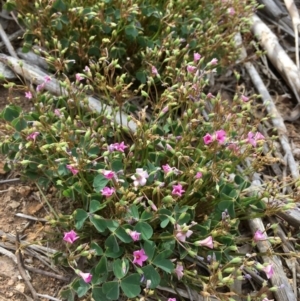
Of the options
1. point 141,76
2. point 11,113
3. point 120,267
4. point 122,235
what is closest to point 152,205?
point 122,235

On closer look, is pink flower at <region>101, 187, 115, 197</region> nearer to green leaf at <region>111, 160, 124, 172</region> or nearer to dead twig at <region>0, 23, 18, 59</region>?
green leaf at <region>111, 160, 124, 172</region>

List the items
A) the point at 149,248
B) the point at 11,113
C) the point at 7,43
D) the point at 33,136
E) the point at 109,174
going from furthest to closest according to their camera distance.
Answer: the point at 7,43, the point at 11,113, the point at 33,136, the point at 149,248, the point at 109,174

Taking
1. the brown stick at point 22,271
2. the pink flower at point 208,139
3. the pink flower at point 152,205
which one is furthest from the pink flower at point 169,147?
the brown stick at point 22,271

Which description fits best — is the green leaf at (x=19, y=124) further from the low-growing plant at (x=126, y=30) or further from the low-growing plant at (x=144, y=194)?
the low-growing plant at (x=126, y=30)

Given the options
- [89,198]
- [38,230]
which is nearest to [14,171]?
[38,230]

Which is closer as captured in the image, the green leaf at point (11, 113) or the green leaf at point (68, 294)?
the green leaf at point (68, 294)

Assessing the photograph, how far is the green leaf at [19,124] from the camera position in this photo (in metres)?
2.17

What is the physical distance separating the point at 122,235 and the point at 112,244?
0.08m

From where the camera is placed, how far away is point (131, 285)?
1.91 m

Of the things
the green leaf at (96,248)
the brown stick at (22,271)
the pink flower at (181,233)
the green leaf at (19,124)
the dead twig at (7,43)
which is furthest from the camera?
the dead twig at (7,43)

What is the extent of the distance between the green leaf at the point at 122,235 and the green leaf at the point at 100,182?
0.17 meters

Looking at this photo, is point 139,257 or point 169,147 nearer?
point 139,257

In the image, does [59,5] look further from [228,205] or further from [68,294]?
[68,294]

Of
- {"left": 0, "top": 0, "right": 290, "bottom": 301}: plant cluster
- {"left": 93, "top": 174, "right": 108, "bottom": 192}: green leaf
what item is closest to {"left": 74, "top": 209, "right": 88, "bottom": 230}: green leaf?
{"left": 0, "top": 0, "right": 290, "bottom": 301}: plant cluster
